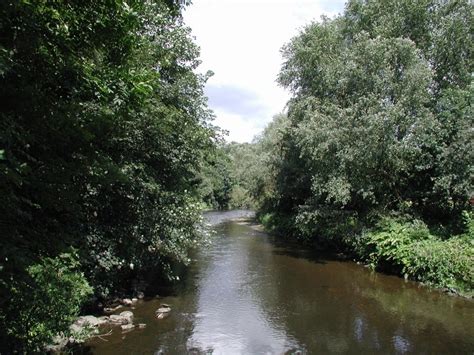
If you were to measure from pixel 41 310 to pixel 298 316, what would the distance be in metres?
8.73

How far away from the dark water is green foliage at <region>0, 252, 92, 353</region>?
2.53 meters

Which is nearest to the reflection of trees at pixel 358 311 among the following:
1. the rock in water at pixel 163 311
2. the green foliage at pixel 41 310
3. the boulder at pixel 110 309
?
the rock in water at pixel 163 311

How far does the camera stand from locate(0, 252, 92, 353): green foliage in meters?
6.99

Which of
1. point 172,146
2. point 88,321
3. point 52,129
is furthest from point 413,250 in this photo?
point 52,129

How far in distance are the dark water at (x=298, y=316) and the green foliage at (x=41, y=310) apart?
2534mm

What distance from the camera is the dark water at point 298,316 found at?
11.4 meters

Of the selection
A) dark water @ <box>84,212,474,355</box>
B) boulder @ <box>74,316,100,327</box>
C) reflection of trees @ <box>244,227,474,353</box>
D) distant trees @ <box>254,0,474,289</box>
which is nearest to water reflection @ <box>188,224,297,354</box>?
dark water @ <box>84,212,474,355</box>

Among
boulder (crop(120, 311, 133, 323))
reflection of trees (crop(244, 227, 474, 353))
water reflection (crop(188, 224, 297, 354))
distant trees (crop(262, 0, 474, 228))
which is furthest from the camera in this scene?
distant trees (crop(262, 0, 474, 228))

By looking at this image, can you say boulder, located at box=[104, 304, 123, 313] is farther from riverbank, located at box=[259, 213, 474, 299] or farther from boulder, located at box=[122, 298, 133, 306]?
riverbank, located at box=[259, 213, 474, 299]

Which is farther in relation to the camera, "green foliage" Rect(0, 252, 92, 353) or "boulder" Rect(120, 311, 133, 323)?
"boulder" Rect(120, 311, 133, 323)

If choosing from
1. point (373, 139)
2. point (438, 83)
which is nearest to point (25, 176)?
point (373, 139)

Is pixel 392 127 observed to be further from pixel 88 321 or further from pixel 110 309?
pixel 88 321

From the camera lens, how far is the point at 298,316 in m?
14.0

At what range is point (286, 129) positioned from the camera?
30266 millimetres
